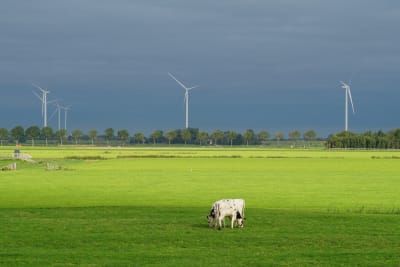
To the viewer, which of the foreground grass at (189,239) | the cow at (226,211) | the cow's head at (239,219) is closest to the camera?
the foreground grass at (189,239)

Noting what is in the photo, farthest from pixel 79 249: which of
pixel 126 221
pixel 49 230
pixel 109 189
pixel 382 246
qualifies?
pixel 109 189

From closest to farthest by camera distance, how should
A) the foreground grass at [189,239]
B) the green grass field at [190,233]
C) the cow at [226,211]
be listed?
the foreground grass at [189,239], the green grass field at [190,233], the cow at [226,211]

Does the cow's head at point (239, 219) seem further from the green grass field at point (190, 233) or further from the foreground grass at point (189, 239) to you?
the green grass field at point (190, 233)

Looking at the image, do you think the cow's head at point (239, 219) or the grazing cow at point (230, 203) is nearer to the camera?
the grazing cow at point (230, 203)

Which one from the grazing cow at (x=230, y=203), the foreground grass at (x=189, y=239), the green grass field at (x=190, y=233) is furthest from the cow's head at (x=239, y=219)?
the green grass field at (x=190, y=233)

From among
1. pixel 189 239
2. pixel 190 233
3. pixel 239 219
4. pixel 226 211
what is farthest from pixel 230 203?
pixel 189 239

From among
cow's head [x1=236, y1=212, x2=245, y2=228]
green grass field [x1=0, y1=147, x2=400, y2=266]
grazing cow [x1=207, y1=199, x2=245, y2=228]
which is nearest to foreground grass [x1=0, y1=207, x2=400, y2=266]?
green grass field [x1=0, y1=147, x2=400, y2=266]

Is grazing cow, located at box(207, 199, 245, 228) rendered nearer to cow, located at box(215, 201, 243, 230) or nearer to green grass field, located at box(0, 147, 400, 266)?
cow, located at box(215, 201, 243, 230)

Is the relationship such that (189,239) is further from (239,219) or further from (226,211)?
(239,219)

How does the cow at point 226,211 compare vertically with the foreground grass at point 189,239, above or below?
above

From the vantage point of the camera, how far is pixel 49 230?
21.0 metres

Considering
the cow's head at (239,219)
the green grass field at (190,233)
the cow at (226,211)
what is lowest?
the green grass field at (190,233)

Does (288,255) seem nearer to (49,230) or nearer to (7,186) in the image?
(49,230)

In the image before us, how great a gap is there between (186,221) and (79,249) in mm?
6583
